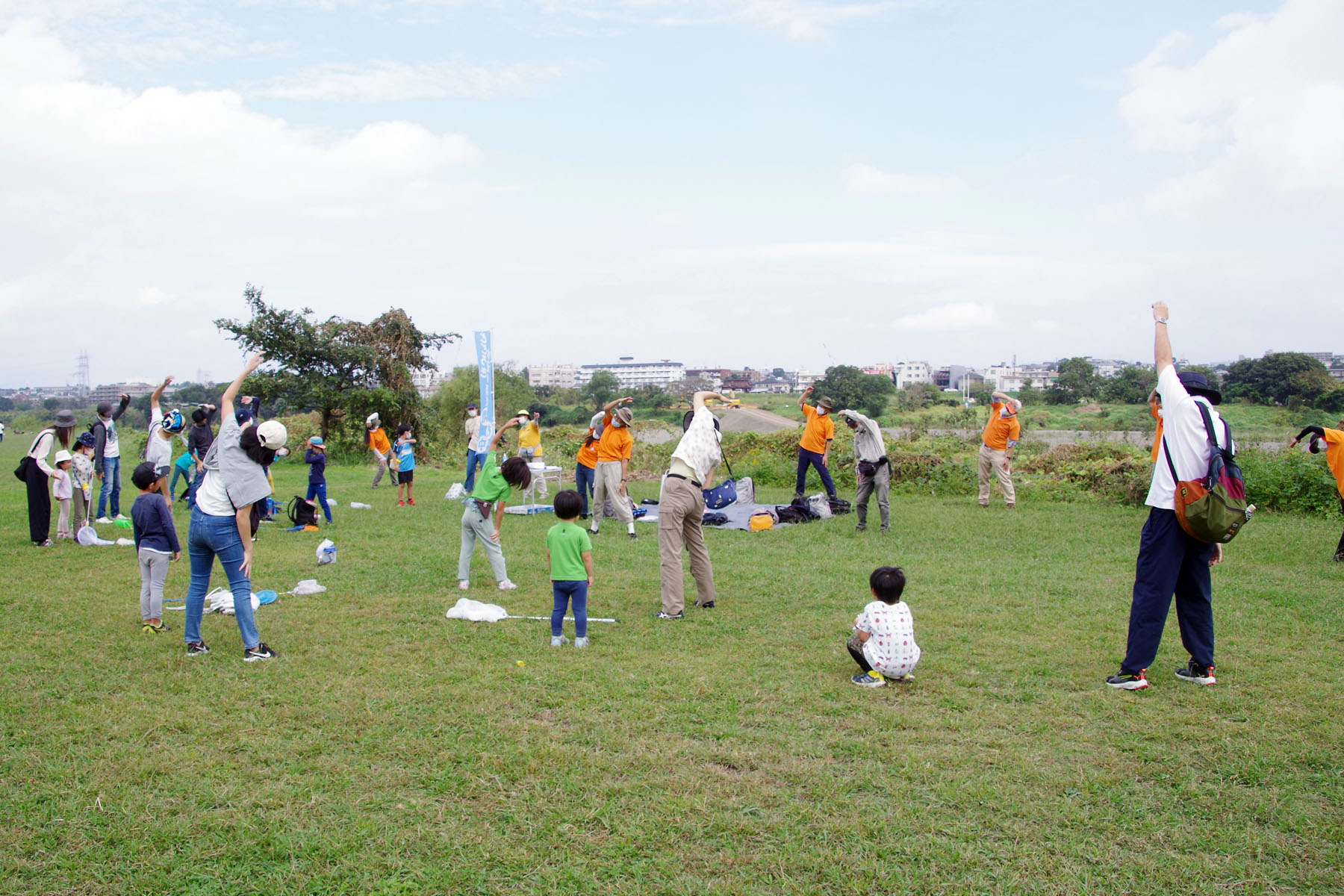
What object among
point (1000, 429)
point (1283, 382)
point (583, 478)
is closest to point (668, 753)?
point (583, 478)

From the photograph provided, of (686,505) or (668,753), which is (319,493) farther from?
(668,753)

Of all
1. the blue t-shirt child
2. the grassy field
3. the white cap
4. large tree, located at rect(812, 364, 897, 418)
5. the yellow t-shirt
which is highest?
large tree, located at rect(812, 364, 897, 418)

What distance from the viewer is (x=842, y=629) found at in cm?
709

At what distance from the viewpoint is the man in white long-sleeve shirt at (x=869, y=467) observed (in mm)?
12477

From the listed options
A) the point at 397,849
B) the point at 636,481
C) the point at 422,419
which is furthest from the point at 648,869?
the point at 422,419

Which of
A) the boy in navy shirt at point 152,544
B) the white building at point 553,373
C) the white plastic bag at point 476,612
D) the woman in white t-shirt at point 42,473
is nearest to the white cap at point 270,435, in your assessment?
the boy in navy shirt at point 152,544

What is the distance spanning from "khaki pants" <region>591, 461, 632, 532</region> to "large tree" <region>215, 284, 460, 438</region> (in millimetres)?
16149

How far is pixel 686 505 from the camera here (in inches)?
296

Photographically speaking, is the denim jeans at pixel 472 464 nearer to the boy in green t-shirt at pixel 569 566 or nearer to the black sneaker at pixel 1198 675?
the boy in green t-shirt at pixel 569 566

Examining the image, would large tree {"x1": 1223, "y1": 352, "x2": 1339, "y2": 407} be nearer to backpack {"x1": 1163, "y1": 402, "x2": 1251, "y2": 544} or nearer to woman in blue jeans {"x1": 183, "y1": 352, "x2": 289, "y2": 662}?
backpack {"x1": 1163, "y1": 402, "x2": 1251, "y2": 544}

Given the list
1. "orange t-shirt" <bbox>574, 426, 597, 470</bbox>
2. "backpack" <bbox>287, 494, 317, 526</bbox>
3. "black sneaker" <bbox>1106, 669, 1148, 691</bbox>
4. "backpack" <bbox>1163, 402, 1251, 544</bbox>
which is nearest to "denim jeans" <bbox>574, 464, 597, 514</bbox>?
"orange t-shirt" <bbox>574, 426, 597, 470</bbox>

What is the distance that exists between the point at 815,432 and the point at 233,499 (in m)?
10.2

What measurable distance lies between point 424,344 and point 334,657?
24530 millimetres

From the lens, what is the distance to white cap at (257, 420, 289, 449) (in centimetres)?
602
